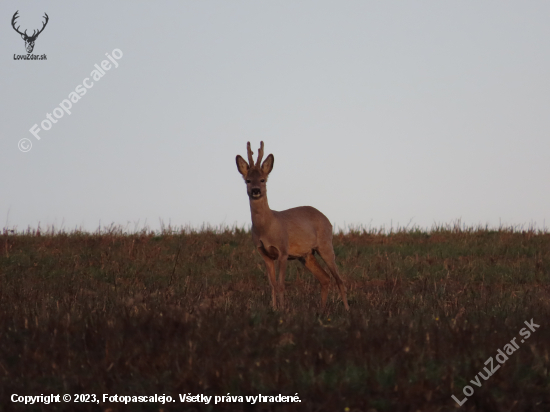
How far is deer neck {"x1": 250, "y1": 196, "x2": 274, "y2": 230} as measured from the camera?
11500 millimetres

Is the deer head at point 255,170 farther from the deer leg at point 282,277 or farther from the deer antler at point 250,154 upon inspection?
the deer leg at point 282,277

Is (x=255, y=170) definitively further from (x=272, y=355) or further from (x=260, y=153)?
(x=272, y=355)

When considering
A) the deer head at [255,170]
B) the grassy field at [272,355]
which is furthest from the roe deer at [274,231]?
the grassy field at [272,355]

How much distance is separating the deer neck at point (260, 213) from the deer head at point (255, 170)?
0.32ft

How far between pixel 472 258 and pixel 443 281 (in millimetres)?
2751

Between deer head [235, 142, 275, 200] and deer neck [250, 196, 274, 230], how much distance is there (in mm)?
98

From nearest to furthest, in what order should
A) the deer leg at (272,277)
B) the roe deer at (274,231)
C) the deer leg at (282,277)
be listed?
the deer leg at (282,277), the deer leg at (272,277), the roe deer at (274,231)

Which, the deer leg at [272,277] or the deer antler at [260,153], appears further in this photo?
the deer antler at [260,153]

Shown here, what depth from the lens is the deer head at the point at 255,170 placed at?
38.0ft

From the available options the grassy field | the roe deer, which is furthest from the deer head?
the grassy field

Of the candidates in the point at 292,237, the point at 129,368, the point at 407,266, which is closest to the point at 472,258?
the point at 407,266

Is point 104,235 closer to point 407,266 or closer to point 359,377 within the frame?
point 407,266

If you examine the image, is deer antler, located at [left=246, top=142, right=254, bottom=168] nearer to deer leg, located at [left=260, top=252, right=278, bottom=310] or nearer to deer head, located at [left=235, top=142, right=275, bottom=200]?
deer head, located at [left=235, top=142, right=275, bottom=200]

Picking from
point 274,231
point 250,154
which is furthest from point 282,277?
point 250,154
